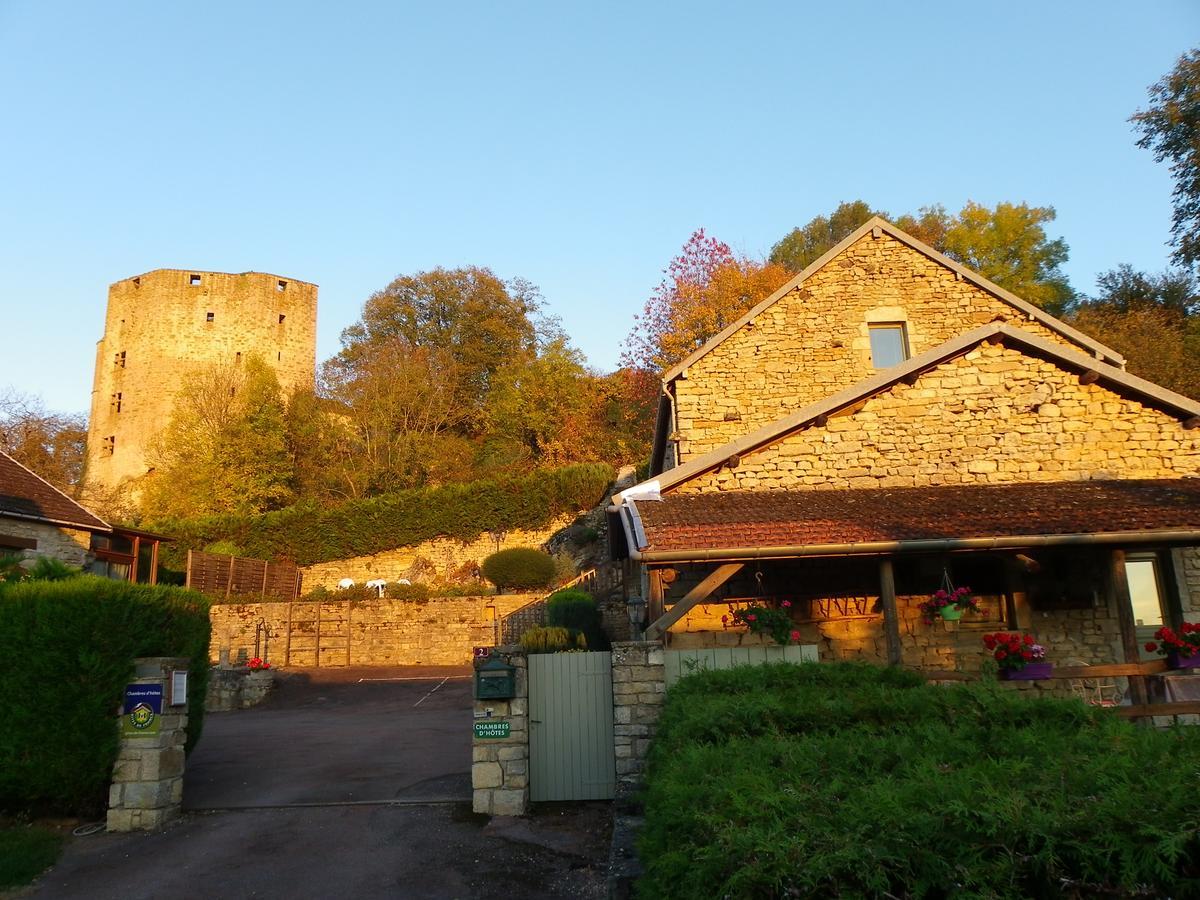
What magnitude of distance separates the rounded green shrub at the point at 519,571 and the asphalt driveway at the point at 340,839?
1088cm

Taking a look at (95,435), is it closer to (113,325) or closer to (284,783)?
(113,325)

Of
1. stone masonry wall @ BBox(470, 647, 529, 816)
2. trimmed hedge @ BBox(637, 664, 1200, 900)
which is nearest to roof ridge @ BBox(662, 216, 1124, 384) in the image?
stone masonry wall @ BBox(470, 647, 529, 816)

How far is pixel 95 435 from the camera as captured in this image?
4091 cm

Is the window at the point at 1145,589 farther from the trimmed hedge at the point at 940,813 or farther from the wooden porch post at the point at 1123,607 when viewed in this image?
the trimmed hedge at the point at 940,813

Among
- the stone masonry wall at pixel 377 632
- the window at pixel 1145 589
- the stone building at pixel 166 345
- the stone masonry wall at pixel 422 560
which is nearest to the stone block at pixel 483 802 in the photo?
the window at pixel 1145 589

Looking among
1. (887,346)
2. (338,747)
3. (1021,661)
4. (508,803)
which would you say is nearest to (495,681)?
(508,803)

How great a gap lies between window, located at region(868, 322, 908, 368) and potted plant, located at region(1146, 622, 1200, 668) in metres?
9.44

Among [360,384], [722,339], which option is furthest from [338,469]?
[722,339]

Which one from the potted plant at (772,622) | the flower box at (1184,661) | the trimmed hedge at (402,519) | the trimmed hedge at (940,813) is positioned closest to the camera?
the trimmed hedge at (940,813)

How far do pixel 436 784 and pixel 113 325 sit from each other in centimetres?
4104

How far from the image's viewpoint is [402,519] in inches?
1094

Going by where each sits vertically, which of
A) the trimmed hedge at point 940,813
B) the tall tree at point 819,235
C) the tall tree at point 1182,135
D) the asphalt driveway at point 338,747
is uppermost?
the tall tree at point 819,235

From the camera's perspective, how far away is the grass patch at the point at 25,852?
247 inches

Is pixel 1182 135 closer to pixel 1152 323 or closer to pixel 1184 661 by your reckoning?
pixel 1152 323
